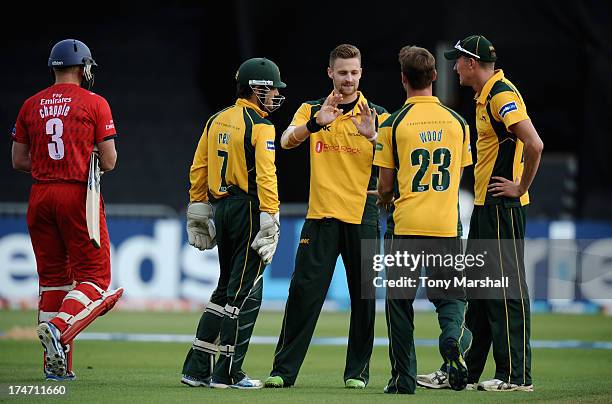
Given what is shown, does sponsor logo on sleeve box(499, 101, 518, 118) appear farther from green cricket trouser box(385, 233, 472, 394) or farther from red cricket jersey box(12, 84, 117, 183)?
red cricket jersey box(12, 84, 117, 183)

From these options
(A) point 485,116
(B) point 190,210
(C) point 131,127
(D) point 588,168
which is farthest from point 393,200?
(C) point 131,127

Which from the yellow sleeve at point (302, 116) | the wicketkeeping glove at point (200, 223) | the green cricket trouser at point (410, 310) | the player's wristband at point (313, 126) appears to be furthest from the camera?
the wicketkeeping glove at point (200, 223)

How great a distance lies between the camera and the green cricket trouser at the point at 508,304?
28.7 ft

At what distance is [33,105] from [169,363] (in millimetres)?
3157

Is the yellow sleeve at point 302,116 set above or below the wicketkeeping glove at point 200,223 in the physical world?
above

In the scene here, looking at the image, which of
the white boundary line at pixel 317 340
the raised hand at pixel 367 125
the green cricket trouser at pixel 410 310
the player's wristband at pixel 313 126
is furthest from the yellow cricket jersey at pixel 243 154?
the white boundary line at pixel 317 340

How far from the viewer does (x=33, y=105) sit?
9102mm

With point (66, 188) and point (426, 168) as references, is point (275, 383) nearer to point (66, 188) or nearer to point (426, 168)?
point (426, 168)

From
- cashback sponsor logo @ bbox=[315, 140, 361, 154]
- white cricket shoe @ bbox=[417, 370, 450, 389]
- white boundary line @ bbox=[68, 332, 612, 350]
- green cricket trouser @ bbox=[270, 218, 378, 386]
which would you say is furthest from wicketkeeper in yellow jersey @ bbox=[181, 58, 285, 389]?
white boundary line @ bbox=[68, 332, 612, 350]

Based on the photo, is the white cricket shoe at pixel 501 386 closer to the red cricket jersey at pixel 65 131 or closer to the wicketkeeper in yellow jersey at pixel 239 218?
the wicketkeeper in yellow jersey at pixel 239 218

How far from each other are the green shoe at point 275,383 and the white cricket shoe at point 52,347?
1462 millimetres

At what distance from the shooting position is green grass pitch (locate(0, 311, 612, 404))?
827cm

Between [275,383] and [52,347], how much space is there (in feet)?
5.30

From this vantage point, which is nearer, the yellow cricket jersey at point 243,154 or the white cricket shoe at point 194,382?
the yellow cricket jersey at point 243,154
